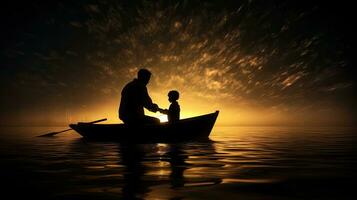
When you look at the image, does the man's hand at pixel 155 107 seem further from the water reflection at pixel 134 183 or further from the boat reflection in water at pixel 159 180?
the water reflection at pixel 134 183

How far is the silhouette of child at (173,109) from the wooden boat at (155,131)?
55 cm

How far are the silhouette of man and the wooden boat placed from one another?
366mm

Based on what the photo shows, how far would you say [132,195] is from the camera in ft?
13.6

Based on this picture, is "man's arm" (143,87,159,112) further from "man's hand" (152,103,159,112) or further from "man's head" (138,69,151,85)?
"man's head" (138,69,151,85)

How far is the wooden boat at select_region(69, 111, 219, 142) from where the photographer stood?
14.6m

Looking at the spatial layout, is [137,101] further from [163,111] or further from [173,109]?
[173,109]

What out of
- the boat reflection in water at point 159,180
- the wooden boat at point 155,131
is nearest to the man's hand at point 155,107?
A: the wooden boat at point 155,131

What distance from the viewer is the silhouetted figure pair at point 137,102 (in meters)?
14.3

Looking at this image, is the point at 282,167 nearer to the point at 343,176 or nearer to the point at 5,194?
the point at 343,176

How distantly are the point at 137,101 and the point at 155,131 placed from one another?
4.42 feet

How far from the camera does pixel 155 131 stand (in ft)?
47.8

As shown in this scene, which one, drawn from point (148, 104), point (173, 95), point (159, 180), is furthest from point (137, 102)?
point (159, 180)

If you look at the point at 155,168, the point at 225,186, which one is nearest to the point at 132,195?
the point at 225,186

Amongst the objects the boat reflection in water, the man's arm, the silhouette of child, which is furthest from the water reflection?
the silhouette of child
